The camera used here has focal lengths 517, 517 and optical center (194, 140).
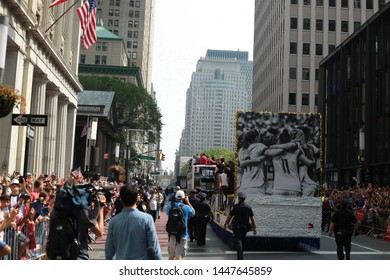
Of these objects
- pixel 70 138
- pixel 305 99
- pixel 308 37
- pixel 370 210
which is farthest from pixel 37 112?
pixel 308 37

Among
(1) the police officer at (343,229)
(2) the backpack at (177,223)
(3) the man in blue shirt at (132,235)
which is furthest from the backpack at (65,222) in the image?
(1) the police officer at (343,229)

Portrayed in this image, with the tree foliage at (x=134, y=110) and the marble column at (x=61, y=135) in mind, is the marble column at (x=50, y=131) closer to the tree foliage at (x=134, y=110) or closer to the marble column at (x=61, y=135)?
the marble column at (x=61, y=135)

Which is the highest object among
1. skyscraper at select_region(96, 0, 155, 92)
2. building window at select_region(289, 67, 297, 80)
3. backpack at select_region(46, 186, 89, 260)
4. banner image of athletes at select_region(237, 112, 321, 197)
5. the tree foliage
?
skyscraper at select_region(96, 0, 155, 92)

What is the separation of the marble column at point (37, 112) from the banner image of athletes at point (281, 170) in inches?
742

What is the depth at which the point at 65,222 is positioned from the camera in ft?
22.8

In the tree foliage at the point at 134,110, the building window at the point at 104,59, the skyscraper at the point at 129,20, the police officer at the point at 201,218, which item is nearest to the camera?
the police officer at the point at 201,218

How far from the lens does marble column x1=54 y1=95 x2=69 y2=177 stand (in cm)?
3881

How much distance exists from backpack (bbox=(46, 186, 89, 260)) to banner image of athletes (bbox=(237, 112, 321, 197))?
8.58m

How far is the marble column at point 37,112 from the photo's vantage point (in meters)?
30.7

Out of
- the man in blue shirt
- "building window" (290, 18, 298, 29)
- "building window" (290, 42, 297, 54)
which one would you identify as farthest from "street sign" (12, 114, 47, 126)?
"building window" (290, 18, 298, 29)

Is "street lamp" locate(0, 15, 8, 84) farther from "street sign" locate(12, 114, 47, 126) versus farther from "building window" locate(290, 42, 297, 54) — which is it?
"building window" locate(290, 42, 297, 54)

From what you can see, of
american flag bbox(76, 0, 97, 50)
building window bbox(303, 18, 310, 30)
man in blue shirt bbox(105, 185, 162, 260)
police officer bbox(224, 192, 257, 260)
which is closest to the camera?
man in blue shirt bbox(105, 185, 162, 260)
